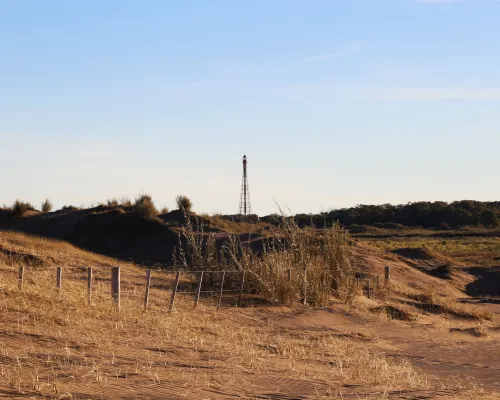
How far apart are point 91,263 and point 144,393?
2216cm

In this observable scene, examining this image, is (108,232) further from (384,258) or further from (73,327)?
(73,327)

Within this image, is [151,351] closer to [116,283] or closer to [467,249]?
[116,283]

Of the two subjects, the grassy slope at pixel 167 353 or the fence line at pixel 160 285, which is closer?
the grassy slope at pixel 167 353

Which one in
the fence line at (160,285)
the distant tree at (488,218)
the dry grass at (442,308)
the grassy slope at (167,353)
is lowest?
the dry grass at (442,308)

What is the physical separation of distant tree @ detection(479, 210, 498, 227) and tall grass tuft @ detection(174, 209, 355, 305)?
69.6 m

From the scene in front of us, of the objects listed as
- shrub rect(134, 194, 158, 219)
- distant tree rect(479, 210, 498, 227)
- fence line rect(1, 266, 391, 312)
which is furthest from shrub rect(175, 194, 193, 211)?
distant tree rect(479, 210, 498, 227)

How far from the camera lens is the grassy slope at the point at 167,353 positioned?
11.0m

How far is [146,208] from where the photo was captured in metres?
51.2

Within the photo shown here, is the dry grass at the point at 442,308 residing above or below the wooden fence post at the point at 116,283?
below

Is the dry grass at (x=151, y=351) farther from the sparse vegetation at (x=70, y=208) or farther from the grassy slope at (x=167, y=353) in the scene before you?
the sparse vegetation at (x=70, y=208)

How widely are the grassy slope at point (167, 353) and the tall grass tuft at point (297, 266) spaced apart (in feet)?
8.28

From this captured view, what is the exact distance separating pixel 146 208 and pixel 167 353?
37524 mm

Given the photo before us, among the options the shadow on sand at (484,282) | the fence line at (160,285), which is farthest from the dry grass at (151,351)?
the shadow on sand at (484,282)

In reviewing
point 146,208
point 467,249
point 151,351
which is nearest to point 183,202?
point 146,208
